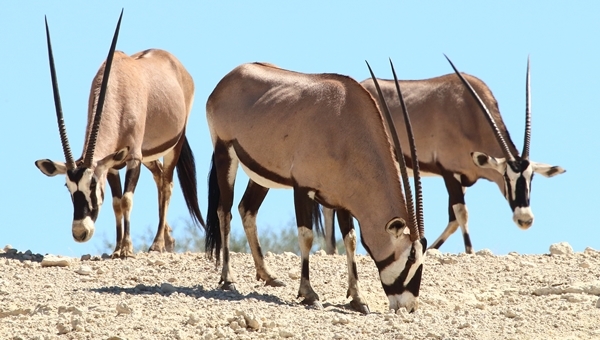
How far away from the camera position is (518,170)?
15.5 meters

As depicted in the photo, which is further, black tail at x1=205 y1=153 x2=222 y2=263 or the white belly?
black tail at x1=205 y1=153 x2=222 y2=263

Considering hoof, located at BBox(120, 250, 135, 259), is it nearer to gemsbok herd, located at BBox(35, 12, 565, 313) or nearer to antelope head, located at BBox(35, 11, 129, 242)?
gemsbok herd, located at BBox(35, 12, 565, 313)

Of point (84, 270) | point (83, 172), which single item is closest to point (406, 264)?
point (83, 172)

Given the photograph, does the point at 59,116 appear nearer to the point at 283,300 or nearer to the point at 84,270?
the point at 84,270

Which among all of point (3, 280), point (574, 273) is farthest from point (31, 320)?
point (574, 273)

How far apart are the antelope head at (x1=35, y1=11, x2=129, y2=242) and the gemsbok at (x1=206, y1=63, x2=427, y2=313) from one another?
125 centimetres

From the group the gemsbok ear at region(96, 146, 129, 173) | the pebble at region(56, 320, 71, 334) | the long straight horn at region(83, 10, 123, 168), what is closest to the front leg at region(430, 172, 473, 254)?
the gemsbok ear at region(96, 146, 129, 173)

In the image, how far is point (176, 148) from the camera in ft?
55.3

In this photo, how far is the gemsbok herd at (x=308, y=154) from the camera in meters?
11.0

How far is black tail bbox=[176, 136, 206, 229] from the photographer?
683 inches

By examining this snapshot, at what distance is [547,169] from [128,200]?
526 centimetres

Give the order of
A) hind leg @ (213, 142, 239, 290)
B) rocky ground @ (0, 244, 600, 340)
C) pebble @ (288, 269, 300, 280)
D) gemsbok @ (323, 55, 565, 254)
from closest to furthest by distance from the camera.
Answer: rocky ground @ (0, 244, 600, 340)
hind leg @ (213, 142, 239, 290)
pebble @ (288, 269, 300, 280)
gemsbok @ (323, 55, 565, 254)

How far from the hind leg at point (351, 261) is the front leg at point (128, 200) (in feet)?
12.8

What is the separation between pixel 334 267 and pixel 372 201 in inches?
103
